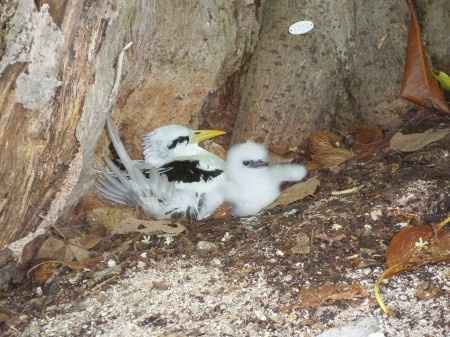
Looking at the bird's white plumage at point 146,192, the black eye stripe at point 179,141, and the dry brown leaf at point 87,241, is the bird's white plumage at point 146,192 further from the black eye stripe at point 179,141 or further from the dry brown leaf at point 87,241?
the dry brown leaf at point 87,241

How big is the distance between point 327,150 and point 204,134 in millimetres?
670

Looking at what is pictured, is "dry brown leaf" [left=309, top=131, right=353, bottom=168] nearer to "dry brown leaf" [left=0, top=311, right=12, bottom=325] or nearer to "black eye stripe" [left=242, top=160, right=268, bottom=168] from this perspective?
"black eye stripe" [left=242, top=160, right=268, bottom=168]

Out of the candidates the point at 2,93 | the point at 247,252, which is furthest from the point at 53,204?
the point at 247,252

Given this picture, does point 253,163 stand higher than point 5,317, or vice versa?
point 253,163

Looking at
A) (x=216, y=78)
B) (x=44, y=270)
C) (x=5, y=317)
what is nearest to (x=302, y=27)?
(x=216, y=78)

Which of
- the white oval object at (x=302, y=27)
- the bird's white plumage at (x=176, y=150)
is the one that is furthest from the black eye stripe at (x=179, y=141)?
the white oval object at (x=302, y=27)

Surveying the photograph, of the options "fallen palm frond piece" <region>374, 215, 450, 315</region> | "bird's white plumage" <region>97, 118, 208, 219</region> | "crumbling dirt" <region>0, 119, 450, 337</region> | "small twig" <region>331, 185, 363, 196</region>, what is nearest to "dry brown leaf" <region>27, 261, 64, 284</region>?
"crumbling dirt" <region>0, 119, 450, 337</region>

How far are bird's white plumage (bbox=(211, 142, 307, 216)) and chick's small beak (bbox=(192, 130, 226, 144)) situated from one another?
5.0 inches

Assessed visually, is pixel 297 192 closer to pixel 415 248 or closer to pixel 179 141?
pixel 179 141

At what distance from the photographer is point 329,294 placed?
2.87 meters

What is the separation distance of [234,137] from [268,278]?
1387 mm

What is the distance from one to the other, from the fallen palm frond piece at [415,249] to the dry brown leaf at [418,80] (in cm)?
108

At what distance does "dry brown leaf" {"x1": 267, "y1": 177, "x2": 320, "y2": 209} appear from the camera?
3.66m

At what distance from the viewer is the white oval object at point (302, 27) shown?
4.12 m
